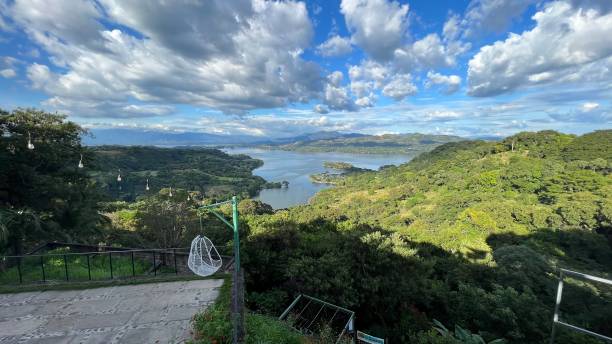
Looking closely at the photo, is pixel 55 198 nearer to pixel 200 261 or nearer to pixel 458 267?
pixel 200 261

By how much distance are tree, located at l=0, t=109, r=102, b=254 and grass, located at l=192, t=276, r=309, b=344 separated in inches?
328

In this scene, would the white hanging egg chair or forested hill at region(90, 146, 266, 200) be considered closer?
the white hanging egg chair

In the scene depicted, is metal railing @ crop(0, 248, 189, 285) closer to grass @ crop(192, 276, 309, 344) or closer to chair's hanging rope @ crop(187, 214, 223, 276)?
chair's hanging rope @ crop(187, 214, 223, 276)

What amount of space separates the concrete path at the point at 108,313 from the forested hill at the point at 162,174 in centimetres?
5254

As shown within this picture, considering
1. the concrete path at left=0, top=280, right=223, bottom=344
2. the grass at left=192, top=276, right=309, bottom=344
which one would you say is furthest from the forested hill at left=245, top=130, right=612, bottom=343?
the grass at left=192, top=276, right=309, bottom=344

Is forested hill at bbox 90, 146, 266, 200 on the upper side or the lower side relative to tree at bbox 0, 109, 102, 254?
lower

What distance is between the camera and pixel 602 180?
3825 centimetres

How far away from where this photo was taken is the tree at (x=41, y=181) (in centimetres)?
1096

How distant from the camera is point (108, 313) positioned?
6586 mm

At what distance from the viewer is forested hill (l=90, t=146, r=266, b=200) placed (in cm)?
6211

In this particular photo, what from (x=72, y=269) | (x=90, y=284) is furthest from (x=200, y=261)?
(x=72, y=269)

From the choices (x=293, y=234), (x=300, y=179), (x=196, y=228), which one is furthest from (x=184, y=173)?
(x=293, y=234)

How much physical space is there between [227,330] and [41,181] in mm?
10973

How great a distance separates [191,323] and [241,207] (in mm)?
31765
